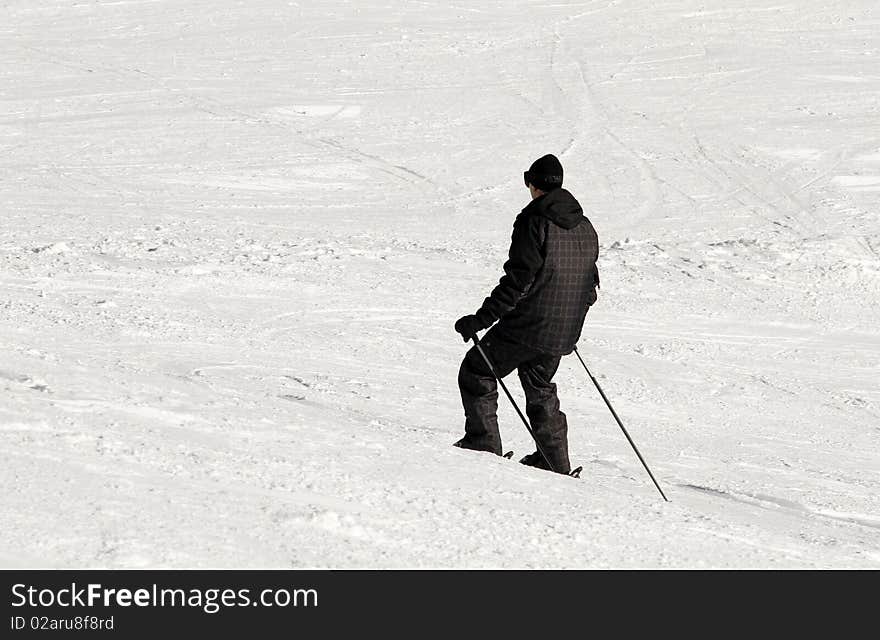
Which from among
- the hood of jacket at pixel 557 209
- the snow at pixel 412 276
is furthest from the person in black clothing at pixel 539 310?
the snow at pixel 412 276

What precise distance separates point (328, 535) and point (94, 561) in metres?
0.84

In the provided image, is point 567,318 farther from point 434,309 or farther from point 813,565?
point 434,309

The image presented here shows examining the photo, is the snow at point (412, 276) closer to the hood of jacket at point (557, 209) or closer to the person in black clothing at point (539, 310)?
the person in black clothing at point (539, 310)

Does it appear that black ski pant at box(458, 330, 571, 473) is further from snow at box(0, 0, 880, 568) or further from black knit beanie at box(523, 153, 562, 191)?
black knit beanie at box(523, 153, 562, 191)

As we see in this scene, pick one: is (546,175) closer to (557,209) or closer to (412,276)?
(557,209)

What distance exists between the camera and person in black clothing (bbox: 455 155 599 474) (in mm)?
5965

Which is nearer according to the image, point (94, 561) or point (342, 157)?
point (94, 561)

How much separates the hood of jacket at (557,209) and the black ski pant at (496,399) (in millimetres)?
694

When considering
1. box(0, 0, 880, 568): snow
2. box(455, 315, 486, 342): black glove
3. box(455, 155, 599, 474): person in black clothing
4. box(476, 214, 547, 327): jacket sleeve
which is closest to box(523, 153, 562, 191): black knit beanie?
box(455, 155, 599, 474): person in black clothing

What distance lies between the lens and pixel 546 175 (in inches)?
235

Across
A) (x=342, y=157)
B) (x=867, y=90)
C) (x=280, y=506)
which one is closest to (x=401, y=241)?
(x=342, y=157)

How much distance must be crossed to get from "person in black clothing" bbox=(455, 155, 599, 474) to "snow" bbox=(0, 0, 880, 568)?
0.39m

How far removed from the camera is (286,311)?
1021 cm

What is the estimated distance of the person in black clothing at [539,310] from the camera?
19.6 feet
